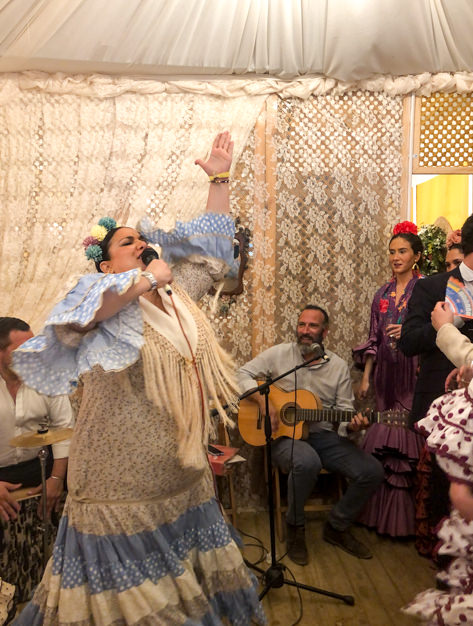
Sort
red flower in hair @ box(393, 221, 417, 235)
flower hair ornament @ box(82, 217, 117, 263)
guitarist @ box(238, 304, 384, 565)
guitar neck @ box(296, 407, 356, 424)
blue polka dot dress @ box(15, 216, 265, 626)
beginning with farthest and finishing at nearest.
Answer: red flower in hair @ box(393, 221, 417, 235) → guitar neck @ box(296, 407, 356, 424) → guitarist @ box(238, 304, 384, 565) → flower hair ornament @ box(82, 217, 117, 263) → blue polka dot dress @ box(15, 216, 265, 626)

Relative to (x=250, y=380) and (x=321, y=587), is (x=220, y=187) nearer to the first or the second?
(x=250, y=380)

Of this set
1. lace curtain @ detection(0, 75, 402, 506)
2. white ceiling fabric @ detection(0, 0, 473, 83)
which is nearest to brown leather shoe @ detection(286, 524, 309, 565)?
lace curtain @ detection(0, 75, 402, 506)

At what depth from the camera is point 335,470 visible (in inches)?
134

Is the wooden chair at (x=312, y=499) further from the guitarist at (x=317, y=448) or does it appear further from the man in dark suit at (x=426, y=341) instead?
the man in dark suit at (x=426, y=341)

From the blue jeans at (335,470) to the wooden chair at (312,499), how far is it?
0.71 ft

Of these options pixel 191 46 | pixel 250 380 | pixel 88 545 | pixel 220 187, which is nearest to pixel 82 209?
pixel 191 46

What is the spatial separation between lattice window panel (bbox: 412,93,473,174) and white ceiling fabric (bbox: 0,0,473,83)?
0.77ft

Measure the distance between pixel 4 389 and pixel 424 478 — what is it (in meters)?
2.42

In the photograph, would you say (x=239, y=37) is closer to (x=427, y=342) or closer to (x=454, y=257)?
(x=454, y=257)

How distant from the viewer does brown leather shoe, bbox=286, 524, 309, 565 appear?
10.2 feet

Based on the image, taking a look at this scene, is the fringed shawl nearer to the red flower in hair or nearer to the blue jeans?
the blue jeans

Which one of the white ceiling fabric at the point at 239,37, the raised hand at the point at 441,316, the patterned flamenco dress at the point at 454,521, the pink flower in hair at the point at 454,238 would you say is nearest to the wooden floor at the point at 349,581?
the patterned flamenco dress at the point at 454,521

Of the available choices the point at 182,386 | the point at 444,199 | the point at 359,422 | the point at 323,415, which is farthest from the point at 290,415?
the point at 444,199

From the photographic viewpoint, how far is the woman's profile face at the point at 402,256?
363 cm
